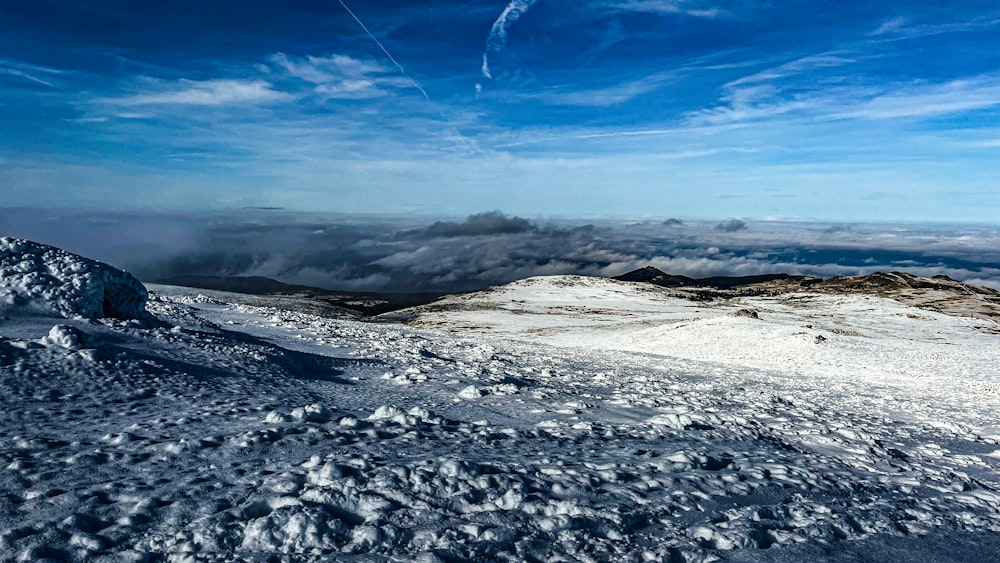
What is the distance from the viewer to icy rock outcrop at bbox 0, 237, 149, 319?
38.5 ft

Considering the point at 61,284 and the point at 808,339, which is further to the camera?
the point at 808,339

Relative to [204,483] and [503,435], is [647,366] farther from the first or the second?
[204,483]

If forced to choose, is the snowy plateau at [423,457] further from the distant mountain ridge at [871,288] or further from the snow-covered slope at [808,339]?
the distant mountain ridge at [871,288]

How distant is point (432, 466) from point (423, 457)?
424mm

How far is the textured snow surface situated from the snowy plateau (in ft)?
0.10

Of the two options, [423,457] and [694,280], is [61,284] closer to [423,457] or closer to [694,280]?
[423,457]

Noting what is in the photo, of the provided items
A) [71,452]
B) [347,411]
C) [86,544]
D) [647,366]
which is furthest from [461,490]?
[647,366]

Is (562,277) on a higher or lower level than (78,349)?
lower

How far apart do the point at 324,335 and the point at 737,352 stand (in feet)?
75.4

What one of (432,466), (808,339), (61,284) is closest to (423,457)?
(432,466)

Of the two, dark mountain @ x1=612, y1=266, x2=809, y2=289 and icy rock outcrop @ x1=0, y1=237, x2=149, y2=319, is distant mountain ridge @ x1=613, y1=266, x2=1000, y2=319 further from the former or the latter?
icy rock outcrop @ x1=0, y1=237, x2=149, y2=319

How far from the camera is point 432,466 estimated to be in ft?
18.1

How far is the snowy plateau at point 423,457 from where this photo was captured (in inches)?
165

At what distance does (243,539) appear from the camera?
3.97 meters
